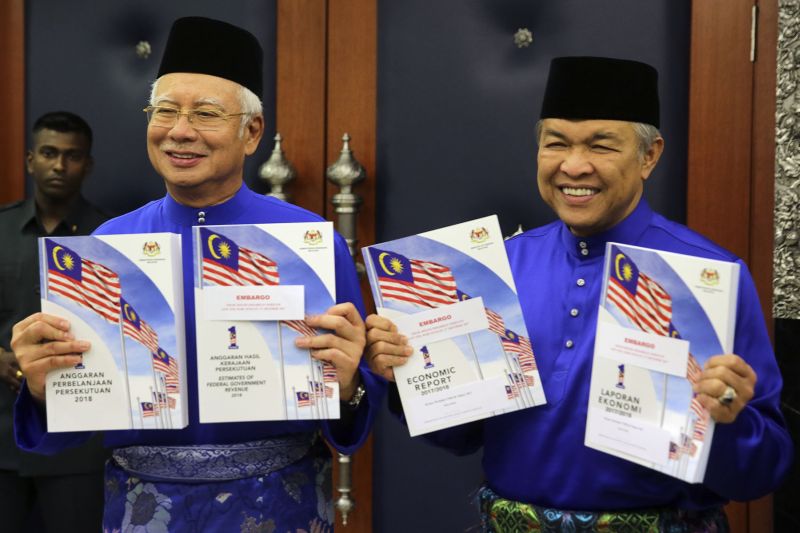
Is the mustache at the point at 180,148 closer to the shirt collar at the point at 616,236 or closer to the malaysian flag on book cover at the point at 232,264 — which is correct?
the malaysian flag on book cover at the point at 232,264

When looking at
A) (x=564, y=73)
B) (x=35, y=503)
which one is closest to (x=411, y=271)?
(x=564, y=73)

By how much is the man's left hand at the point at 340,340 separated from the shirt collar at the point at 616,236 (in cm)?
40

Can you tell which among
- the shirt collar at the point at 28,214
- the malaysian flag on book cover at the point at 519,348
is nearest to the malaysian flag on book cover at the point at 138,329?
the malaysian flag on book cover at the point at 519,348

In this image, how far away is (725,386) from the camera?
150 centimetres

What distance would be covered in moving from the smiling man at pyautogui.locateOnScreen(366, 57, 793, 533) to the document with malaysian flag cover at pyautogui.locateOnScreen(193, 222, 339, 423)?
0.11m

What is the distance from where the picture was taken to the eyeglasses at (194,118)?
1841 millimetres

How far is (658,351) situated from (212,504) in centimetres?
76

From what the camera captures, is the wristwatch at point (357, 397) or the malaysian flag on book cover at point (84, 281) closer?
the malaysian flag on book cover at point (84, 281)

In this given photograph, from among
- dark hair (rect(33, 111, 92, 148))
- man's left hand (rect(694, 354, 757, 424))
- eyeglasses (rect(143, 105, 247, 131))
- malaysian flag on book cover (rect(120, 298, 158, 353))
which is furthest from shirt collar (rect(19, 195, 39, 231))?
man's left hand (rect(694, 354, 757, 424))

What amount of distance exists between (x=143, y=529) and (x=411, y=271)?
62 centimetres

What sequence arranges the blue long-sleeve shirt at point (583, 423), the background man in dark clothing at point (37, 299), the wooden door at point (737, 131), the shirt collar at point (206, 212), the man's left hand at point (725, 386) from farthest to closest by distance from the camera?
the background man in dark clothing at point (37, 299), the wooden door at point (737, 131), the shirt collar at point (206, 212), the blue long-sleeve shirt at point (583, 423), the man's left hand at point (725, 386)

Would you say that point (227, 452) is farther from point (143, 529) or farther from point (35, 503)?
point (35, 503)

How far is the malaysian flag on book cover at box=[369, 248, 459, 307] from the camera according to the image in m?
1.72

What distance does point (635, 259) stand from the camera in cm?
160
